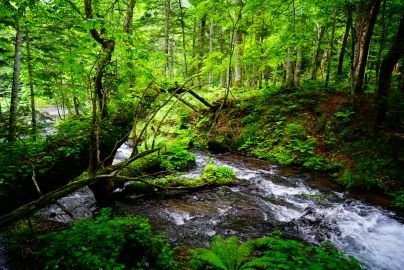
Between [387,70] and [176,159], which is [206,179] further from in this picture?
[387,70]

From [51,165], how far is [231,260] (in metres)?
4.20

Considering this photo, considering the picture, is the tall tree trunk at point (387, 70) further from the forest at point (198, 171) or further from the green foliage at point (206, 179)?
the green foliage at point (206, 179)

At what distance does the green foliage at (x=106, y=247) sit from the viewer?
12.6 ft

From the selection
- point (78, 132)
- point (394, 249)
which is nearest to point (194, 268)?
point (394, 249)

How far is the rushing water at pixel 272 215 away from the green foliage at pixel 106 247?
3.92 feet

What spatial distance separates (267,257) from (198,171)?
6.56m

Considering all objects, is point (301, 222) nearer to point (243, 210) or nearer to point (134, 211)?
point (243, 210)

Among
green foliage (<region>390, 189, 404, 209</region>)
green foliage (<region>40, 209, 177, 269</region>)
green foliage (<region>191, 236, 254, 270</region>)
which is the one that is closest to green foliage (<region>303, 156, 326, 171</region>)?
green foliage (<region>390, 189, 404, 209</region>)

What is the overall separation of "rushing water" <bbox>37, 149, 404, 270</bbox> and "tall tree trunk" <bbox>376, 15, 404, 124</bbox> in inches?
149

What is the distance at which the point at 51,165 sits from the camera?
5965mm

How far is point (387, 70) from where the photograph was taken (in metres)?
9.61

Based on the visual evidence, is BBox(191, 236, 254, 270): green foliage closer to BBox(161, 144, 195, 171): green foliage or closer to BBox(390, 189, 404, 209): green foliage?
BBox(390, 189, 404, 209): green foliage

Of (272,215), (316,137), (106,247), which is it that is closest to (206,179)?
(272,215)

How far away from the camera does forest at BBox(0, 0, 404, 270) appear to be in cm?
467
